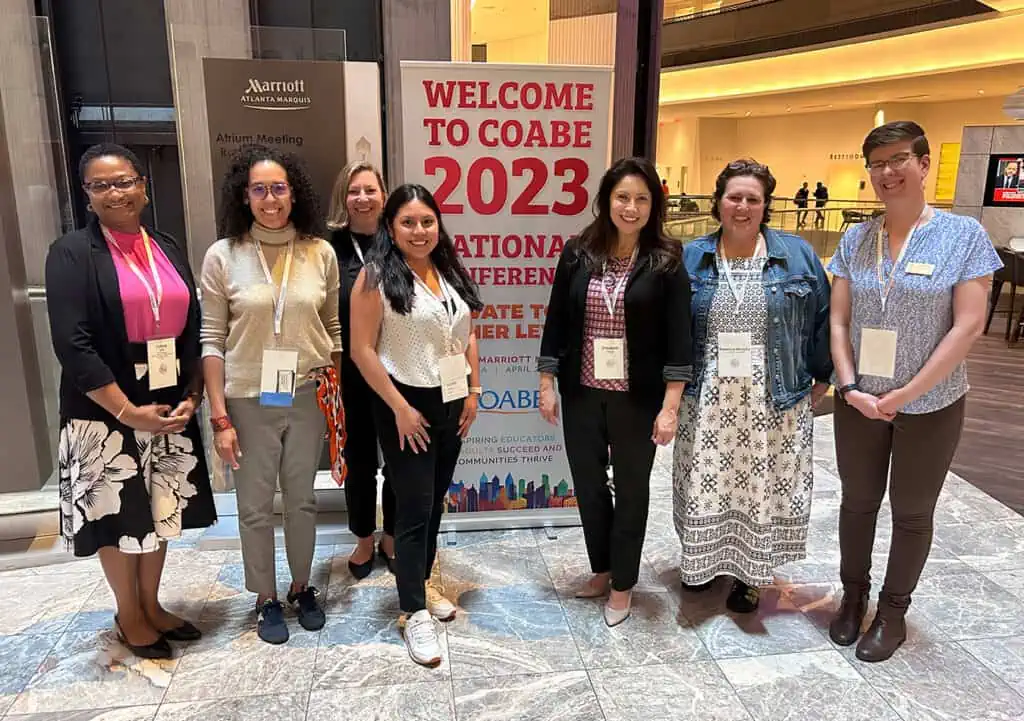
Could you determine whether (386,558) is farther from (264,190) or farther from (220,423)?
(264,190)

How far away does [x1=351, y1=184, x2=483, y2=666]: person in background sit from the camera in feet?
7.46

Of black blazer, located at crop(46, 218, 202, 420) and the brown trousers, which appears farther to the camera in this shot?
the brown trousers

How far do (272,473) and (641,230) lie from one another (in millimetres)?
1507

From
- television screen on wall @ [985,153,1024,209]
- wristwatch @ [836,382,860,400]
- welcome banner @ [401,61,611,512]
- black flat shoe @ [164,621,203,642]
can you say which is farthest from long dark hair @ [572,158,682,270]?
television screen on wall @ [985,153,1024,209]

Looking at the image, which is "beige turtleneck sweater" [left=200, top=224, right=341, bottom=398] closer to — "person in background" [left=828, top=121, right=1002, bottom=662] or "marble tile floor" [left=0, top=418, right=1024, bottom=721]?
"marble tile floor" [left=0, top=418, right=1024, bottom=721]

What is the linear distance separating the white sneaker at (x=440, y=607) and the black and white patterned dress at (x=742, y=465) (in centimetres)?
90

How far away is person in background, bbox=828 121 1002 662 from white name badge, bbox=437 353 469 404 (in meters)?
1.25

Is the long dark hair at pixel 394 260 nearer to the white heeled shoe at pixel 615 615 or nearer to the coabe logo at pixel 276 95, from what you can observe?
the coabe logo at pixel 276 95

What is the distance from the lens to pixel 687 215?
989 cm

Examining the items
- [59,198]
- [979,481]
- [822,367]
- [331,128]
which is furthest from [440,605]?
[979,481]

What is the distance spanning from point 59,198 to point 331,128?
1.44 metres

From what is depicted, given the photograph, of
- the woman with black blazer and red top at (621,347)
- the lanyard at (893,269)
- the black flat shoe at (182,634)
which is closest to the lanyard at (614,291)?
the woman with black blazer and red top at (621,347)

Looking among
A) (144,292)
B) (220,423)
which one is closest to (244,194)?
(144,292)

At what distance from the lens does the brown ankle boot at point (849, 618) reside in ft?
8.44
